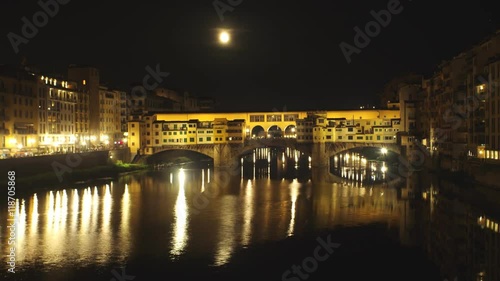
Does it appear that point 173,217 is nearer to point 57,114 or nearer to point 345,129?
point 57,114

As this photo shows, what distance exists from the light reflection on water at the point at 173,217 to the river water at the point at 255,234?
0.14ft

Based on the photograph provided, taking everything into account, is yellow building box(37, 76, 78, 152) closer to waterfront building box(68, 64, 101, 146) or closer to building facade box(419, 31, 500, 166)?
waterfront building box(68, 64, 101, 146)

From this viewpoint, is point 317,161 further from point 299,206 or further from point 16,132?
point 16,132

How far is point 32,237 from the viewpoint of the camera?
17.0m

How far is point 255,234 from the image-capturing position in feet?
56.7

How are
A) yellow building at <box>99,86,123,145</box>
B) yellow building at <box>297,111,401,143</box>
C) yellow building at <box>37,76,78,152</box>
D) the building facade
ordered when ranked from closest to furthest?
1. the building facade
2. yellow building at <box>37,76,78,152</box>
3. yellow building at <box>297,111,401,143</box>
4. yellow building at <box>99,86,123,145</box>

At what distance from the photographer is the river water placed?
13.7m

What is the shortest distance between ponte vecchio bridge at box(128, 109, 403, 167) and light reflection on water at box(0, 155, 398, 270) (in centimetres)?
1110

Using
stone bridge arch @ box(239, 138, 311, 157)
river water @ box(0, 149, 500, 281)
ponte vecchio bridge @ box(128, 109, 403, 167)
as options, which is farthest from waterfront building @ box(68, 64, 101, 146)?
river water @ box(0, 149, 500, 281)

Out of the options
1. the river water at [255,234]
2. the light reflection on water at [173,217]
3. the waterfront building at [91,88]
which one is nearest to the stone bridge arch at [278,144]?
the light reflection on water at [173,217]

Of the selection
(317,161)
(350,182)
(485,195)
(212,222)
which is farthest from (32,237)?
(317,161)

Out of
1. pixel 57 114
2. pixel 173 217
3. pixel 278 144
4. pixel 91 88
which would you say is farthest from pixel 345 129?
pixel 173 217

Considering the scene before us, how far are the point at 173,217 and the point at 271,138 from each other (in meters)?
23.0

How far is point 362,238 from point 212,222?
219 inches
